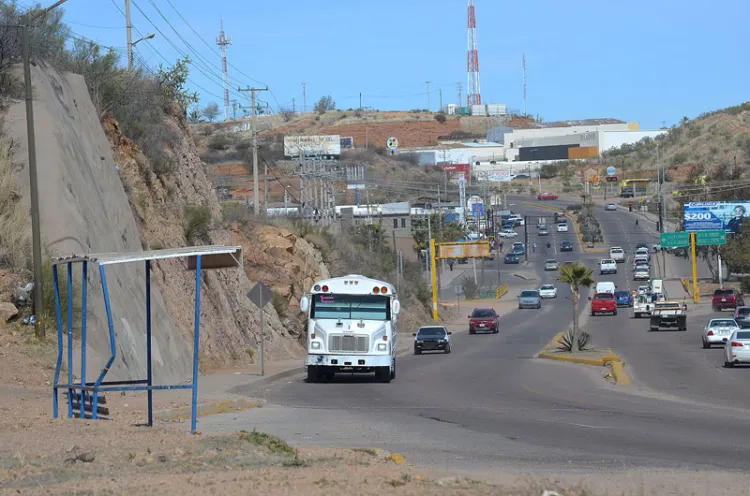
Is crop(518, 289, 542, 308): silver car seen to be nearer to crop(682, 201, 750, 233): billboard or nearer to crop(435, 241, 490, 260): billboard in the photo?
crop(435, 241, 490, 260): billboard

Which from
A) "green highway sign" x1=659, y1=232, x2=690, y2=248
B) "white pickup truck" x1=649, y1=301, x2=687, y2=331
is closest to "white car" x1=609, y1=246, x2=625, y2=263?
"green highway sign" x1=659, y1=232, x2=690, y2=248

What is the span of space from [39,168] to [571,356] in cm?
2001

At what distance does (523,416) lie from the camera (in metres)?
18.1

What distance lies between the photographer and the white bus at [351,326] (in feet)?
89.0

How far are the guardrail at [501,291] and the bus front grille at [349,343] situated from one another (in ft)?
215

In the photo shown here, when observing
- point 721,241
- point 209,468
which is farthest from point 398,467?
point 721,241

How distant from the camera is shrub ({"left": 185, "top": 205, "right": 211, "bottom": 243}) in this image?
118 feet

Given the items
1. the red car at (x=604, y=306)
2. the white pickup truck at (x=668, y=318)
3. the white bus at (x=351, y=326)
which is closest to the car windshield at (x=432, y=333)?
the white pickup truck at (x=668, y=318)

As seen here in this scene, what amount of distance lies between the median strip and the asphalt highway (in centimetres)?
48

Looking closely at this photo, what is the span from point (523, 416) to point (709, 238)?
66.3m

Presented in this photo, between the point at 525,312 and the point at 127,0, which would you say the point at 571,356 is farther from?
the point at 525,312

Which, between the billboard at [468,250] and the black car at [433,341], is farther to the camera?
the billboard at [468,250]

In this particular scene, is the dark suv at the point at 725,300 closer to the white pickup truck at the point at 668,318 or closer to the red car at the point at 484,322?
the white pickup truck at the point at 668,318

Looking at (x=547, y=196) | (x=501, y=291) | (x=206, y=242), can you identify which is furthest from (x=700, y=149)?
(x=206, y=242)
